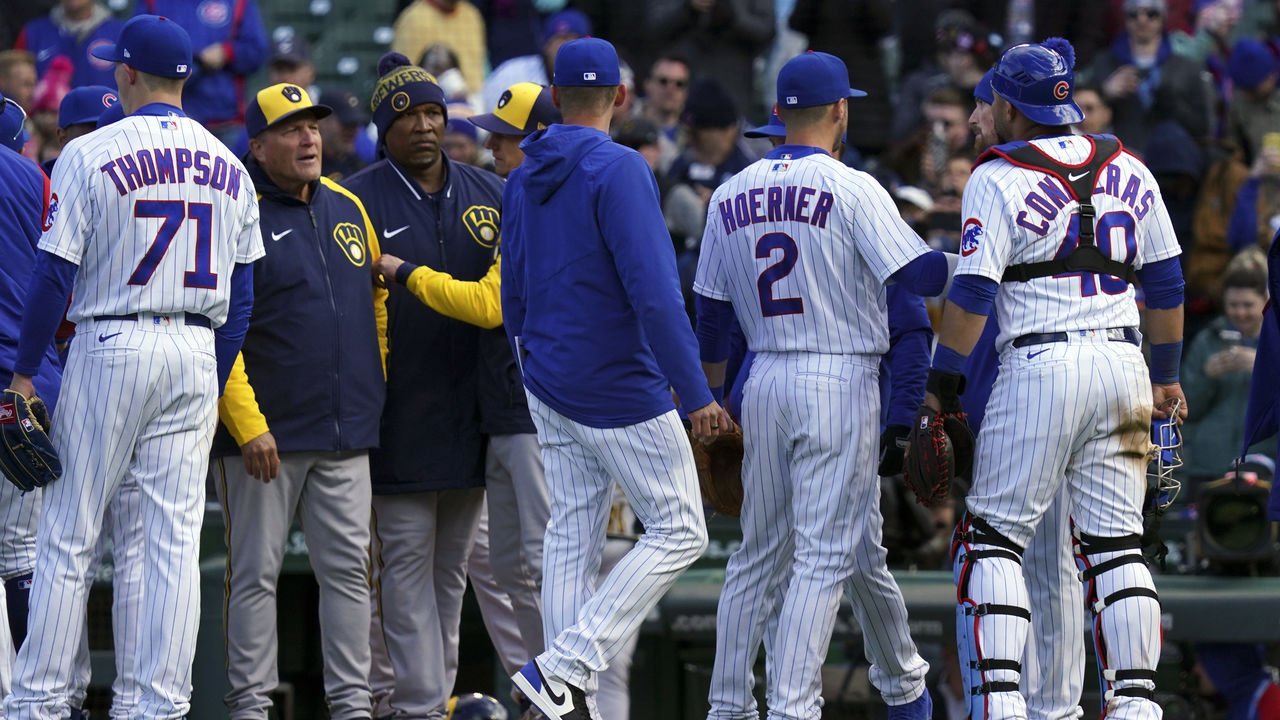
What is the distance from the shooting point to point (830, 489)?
16.4ft

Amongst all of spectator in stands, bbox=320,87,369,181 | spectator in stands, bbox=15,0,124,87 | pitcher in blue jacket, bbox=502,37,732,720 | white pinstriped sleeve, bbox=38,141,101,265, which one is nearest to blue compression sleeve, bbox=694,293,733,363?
pitcher in blue jacket, bbox=502,37,732,720

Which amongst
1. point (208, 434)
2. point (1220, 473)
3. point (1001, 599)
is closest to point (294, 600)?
point (208, 434)

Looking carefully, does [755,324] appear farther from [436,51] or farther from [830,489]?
[436,51]

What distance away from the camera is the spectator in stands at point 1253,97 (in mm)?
9914

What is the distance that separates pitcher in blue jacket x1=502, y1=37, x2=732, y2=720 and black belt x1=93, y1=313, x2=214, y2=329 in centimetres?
98

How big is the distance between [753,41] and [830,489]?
5.91 meters

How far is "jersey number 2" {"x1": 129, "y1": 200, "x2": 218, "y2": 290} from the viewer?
488 cm

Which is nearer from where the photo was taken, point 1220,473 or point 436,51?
point 1220,473

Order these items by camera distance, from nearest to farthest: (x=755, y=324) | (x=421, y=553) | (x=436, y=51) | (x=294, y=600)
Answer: (x=755, y=324) < (x=421, y=553) < (x=294, y=600) < (x=436, y=51)

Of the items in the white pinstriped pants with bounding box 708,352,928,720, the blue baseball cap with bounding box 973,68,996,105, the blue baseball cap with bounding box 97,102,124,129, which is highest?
the blue baseball cap with bounding box 97,102,124,129

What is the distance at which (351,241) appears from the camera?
572 centimetres

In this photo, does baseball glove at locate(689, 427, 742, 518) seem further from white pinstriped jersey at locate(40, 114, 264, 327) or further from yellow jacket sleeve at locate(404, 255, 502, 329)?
white pinstriped jersey at locate(40, 114, 264, 327)

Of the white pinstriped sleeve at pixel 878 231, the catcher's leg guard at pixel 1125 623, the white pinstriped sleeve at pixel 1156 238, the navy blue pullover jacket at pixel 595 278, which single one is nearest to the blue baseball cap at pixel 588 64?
the navy blue pullover jacket at pixel 595 278

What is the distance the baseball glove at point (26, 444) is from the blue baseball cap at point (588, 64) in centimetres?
179
